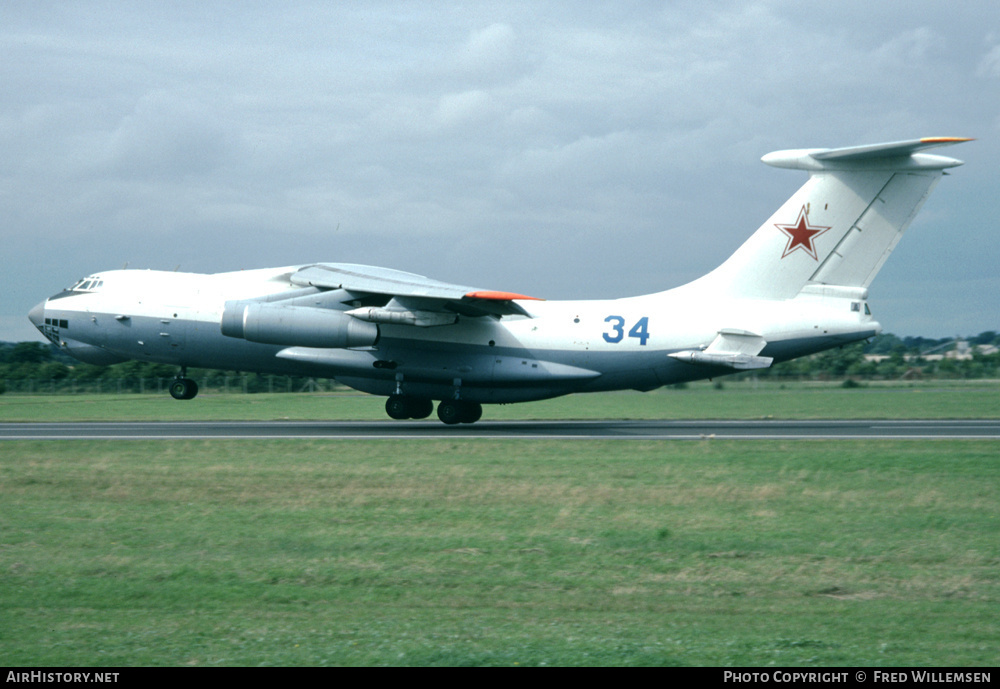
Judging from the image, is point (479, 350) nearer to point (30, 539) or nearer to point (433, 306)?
point (433, 306)

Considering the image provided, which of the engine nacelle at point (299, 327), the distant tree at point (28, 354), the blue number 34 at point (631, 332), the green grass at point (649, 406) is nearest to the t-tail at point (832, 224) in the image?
the blue number 34 at point (631, 332)

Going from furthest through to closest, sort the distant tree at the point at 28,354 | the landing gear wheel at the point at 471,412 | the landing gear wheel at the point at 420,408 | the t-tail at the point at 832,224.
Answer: the distant tree at the point at 28,354 → the landing gear wheel at the point at 420,408 → the landing gear wheel at the point at 471,412 → the t-tail at the point at 832,224

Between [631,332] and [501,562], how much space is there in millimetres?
14406

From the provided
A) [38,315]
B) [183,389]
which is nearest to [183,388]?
[183,389]

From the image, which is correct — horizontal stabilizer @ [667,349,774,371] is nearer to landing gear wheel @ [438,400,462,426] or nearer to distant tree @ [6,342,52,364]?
landing gear wheel @ [438,400,462,426]

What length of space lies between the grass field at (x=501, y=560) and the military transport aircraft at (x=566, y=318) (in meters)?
6.27

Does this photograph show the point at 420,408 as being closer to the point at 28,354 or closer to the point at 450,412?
the point at 450,412

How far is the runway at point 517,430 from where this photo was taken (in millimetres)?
→ 19828

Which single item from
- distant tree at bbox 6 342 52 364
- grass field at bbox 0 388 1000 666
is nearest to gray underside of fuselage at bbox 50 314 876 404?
grass field at bbox 0 388 1000 666

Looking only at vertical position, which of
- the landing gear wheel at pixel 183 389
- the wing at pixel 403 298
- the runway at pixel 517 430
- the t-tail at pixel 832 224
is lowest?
the runway at pixel 517 430

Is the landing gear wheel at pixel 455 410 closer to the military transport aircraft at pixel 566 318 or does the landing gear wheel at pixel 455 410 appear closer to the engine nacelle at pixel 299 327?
the military transport aircraft at pixel 566 318

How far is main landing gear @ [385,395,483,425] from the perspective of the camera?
23234 millimetres

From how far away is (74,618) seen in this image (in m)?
6.52

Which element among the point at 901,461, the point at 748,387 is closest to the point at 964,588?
the point at 901,461
